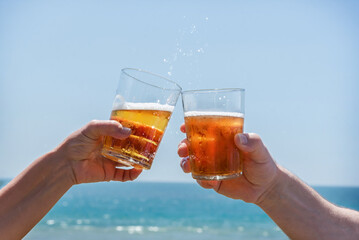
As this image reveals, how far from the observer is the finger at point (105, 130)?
2.71 meters

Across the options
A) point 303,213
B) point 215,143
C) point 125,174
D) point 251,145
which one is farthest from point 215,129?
point 125,174

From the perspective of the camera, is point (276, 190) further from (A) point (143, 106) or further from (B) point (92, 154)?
(B) point (92, 154)

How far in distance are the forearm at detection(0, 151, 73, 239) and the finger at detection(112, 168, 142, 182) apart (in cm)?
38

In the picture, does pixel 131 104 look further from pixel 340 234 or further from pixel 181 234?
pixel 181 234

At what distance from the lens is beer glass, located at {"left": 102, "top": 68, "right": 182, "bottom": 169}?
2784 mm

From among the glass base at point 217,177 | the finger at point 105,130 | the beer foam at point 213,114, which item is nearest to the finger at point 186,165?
the glass base at point 217,177

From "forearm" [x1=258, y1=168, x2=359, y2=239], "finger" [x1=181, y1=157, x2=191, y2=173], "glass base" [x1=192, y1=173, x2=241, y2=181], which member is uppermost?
"glass base" [x1=192, y1=173, x2=241, y2=181]

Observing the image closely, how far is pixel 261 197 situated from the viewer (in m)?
2.95

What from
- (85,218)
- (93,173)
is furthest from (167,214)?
(93,173)

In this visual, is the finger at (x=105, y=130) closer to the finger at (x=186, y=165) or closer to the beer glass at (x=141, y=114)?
the beer glass at (x=141, y=114)

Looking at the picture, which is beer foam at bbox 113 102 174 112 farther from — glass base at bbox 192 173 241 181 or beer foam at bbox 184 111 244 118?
glass base at bbox 192 173 241 181

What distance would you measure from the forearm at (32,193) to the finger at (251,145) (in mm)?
1179

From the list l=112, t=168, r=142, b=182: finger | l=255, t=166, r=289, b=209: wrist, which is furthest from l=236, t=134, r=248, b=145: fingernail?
l=112, t=168, r=142, b=182: finger

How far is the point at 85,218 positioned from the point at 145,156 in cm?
3095
